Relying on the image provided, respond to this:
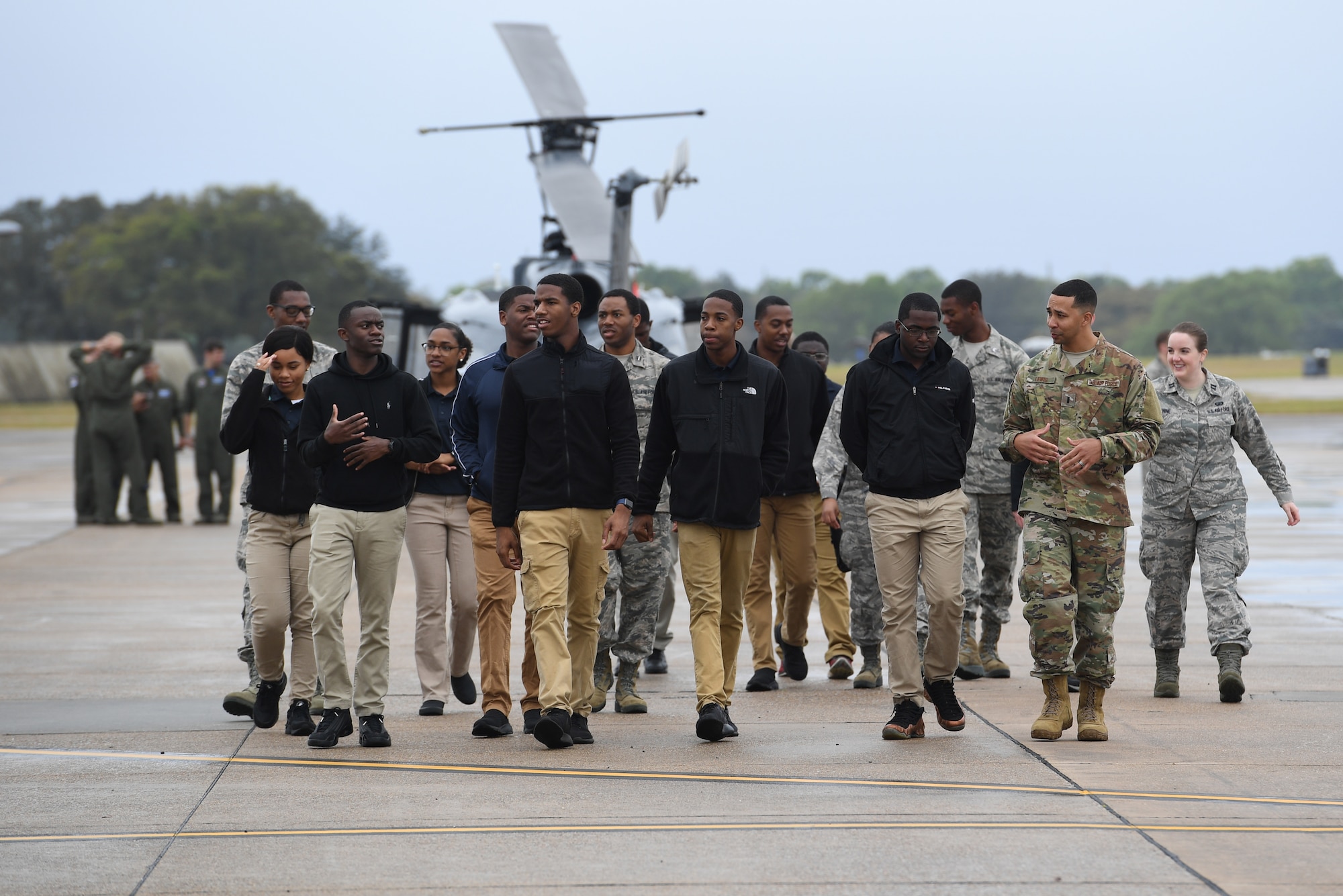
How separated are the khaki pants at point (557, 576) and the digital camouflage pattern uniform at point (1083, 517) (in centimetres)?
196

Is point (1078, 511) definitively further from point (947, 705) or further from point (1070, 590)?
point (947, 705)

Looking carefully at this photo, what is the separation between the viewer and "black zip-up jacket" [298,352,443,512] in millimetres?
6852

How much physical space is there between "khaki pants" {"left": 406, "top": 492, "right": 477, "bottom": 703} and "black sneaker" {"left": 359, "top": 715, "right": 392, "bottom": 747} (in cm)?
91

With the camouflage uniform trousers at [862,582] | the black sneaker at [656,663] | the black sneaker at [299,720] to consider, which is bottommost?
the black sneaker at [656,663]

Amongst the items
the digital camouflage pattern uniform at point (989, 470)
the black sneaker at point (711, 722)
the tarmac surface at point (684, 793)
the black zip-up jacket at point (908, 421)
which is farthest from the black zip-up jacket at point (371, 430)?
the digital camouflage pattern uniform at point (989, 470)

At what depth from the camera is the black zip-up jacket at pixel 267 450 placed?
7.09 m

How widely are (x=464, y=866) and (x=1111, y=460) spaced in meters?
3.46

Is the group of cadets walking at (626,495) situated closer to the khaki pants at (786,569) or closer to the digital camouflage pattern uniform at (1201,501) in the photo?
the digital camouflage pattern uniform at (1201,501)

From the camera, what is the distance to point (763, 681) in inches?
330

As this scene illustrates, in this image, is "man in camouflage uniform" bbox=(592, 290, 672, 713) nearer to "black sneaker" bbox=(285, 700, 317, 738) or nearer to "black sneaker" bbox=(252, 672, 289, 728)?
"black sneaker" bbox=(285, 700, 317, 738)

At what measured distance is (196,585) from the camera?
13.1m

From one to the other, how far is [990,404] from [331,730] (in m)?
4.00

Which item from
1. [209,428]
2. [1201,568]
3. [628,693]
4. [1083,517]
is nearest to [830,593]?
[628,693]

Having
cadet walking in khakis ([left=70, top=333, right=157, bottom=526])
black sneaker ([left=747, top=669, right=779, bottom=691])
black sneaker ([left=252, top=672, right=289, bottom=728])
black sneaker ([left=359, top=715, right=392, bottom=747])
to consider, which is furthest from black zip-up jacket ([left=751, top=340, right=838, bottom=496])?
cadet walking in khakis ([left=70, top=333, right=157, bottom=526])
